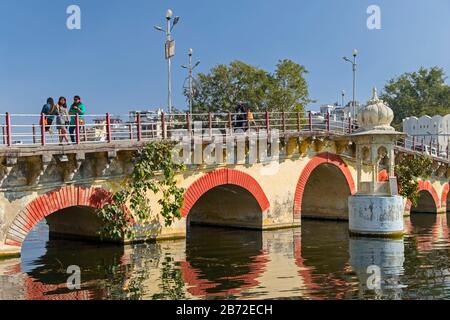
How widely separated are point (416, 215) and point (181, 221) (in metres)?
18.9

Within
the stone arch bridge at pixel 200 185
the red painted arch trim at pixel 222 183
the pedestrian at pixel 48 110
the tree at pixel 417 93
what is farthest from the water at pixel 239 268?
the tree at pixel 417 93

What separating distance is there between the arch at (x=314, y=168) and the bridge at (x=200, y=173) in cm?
5

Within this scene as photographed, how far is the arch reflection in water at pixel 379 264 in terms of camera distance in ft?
43.9

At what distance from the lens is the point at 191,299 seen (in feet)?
39.6

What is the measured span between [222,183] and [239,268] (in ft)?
21.7

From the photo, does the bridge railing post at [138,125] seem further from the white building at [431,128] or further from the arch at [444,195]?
the white building at [431,128]

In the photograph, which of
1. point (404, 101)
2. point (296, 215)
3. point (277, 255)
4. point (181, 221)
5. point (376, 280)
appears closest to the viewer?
point (376, 280)

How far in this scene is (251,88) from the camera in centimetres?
5653

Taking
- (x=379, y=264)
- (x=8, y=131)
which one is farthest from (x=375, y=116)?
(x=8, y=131)

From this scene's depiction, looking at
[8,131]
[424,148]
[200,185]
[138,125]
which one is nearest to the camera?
[8,131]

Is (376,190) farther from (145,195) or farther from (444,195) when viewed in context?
(444,195)

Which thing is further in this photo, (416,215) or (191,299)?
(416,215)
